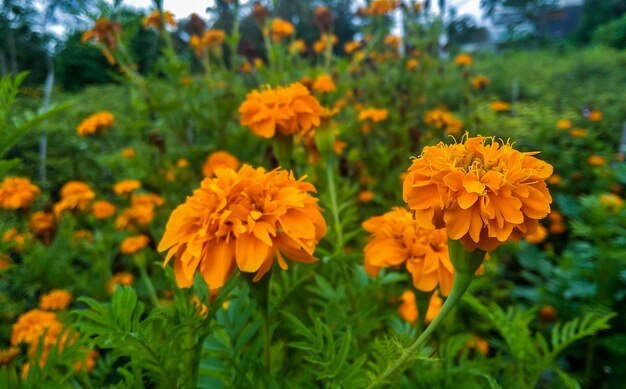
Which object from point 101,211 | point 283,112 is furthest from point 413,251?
point 101,211

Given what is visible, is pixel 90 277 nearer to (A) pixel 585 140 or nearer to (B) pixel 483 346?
(B) pixel 483 346

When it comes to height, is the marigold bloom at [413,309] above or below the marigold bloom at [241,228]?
below

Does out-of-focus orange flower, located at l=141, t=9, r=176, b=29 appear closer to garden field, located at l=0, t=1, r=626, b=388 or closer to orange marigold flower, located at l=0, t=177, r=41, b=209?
garden field, located at l=0, t=1, r=626, b=388

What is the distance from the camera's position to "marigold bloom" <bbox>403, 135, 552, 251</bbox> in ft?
→ 1.39

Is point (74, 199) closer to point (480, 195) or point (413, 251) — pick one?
point (413, 251)

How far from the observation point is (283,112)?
2.82 feet

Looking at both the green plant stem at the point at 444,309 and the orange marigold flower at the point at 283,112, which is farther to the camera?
the orange marigold flower at the point at 283,112

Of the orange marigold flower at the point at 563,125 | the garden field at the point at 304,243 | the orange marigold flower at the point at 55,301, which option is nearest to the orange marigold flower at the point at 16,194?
the garden field at the point at 304,243

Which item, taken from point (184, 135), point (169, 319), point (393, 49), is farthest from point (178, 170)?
point (393, 49)

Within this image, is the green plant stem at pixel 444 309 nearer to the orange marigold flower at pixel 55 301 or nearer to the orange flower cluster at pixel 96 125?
the orange marigold flower at pixel 55 301

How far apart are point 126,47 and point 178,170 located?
22.3 inches

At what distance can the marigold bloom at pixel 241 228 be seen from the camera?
50 cm

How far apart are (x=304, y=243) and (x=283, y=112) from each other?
0.42 meters

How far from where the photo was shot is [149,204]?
1.57 m
